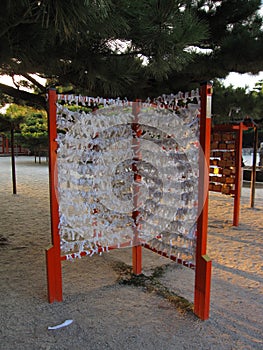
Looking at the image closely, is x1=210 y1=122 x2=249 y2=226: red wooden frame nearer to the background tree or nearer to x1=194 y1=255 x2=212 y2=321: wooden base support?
the background tree

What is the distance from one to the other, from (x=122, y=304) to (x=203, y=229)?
0.75 metres

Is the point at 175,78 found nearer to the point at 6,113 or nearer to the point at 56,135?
the point at 56,135

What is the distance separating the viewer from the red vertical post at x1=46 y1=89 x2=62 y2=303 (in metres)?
1.87

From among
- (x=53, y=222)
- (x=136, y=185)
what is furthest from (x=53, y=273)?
(x=136, y=185)

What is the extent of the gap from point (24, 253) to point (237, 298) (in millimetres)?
1981

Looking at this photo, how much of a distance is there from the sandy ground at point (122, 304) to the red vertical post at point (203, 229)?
0.38 ft

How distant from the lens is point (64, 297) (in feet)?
6.76

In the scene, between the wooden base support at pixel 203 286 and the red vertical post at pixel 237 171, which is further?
the red vertical post at pixel 237 171

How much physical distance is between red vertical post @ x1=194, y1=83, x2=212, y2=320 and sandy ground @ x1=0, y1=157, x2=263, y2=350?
0.11 metres

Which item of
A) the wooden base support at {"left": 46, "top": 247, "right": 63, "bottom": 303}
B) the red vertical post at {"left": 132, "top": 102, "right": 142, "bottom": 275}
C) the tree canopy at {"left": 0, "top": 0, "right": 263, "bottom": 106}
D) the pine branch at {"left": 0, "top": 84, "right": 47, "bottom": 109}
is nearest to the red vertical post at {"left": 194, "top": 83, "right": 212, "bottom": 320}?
the tree canopy at {"left": 0, "top": 0, "right": 263, "bottom": 106}

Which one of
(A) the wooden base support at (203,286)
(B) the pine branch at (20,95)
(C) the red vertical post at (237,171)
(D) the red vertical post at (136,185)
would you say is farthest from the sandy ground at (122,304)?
(B) the pine branch at (20,95)

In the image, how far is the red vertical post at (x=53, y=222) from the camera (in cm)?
187

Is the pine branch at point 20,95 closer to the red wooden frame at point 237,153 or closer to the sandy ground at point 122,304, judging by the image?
the sandy ground at point 122,304

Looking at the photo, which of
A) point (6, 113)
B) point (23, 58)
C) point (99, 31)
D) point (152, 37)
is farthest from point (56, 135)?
point (6, 113)
